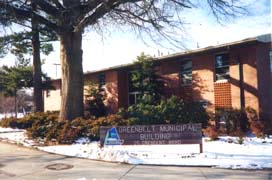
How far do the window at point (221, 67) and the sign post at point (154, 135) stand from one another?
29.1ft

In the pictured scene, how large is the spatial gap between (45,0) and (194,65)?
902 centimetres

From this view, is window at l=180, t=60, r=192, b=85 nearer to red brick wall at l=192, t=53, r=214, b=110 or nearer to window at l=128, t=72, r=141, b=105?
red brick wall at l=192, t=53, r=214, b=110

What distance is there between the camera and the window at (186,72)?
22906 mm

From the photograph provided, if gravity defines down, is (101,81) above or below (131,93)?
above

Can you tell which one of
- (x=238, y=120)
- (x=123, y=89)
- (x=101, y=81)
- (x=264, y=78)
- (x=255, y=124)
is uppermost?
(x=101, y=81)

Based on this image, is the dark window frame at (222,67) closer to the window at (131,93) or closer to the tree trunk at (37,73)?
the window at (131,93)

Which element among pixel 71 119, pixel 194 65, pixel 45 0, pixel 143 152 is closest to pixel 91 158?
pixel 143 152

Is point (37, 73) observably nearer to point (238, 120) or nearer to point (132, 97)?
point (132, 97)

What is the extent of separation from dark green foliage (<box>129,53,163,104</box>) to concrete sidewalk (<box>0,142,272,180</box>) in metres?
12.1

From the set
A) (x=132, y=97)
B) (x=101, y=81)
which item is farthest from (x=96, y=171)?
(x=101, y=81)

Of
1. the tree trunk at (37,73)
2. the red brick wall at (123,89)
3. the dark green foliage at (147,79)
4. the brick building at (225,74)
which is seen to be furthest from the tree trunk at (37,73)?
the dark green foliage at (147,79)

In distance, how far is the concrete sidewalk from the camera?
9156 millimetres

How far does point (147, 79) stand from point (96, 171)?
14184mm

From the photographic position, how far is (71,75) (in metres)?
18.7
